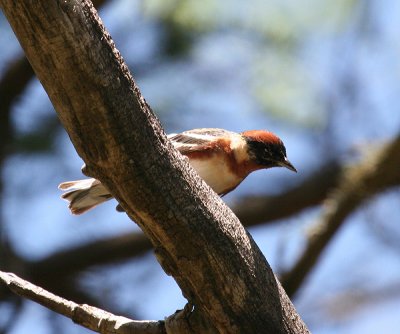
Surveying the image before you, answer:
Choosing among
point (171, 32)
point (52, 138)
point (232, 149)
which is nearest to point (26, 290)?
point (232, 149)

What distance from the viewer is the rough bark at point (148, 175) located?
2.23m

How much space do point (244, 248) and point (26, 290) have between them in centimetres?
76

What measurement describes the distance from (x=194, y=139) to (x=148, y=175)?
1.78 m

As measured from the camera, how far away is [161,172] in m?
2.44

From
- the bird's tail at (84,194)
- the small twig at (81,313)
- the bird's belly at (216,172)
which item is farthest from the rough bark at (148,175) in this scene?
the bird's belly at (216,172)

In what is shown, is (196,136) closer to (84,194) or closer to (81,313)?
(84,194)

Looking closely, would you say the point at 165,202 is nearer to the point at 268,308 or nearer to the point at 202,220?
the point at 202,220

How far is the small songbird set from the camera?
13.0 ft

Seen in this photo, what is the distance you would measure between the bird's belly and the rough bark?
4.57ft

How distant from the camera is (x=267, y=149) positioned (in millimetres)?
4367

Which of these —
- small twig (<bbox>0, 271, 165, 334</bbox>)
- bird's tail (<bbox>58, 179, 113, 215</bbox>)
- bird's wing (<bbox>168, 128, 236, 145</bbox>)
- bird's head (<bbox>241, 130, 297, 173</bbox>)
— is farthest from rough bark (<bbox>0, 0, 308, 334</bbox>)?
bird's head (<bbox>241, 130, 297, 173</bbox>)

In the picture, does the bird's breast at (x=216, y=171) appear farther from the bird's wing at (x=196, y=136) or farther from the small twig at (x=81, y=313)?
the small twig at (x=81, y=313)

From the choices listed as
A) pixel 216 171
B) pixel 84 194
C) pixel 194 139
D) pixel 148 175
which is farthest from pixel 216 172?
pixel 148 175

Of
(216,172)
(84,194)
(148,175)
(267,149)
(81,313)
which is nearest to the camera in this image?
(148,175)
